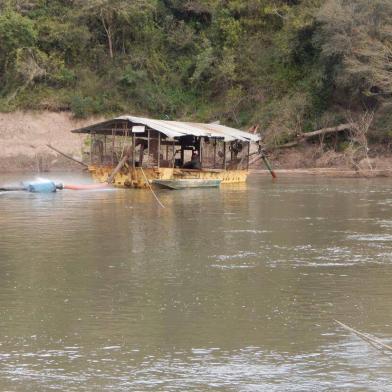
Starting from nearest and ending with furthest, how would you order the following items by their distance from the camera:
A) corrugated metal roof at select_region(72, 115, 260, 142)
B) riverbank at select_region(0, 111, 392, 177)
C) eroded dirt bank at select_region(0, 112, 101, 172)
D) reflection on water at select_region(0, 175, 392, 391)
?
reflection on water at select_region(0, 175, 392, 391) < corrugated metal roof at select_region(72, 115, 260, 142) < riverbank at select_region(0, 111, 392, 177) < eroded dirt bank at select_region(0, 112, 101, 172)

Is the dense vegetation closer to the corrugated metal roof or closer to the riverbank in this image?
the riverbank

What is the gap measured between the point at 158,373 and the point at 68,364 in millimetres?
1029

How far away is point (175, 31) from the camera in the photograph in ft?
188

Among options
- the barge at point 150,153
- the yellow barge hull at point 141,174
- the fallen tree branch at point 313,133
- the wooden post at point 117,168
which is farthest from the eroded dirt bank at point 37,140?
the wooden post at point 117,168

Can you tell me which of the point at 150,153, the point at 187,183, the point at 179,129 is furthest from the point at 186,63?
the point at 187,183

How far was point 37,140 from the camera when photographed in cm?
4866

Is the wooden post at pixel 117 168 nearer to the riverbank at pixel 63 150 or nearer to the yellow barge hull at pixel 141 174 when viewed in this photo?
the yellow barge hull at pixel 141 174

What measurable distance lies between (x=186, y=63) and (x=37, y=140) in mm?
12252

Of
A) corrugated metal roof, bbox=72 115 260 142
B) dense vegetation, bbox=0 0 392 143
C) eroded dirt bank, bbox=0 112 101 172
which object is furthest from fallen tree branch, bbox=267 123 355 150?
eroded dirt bank, bbox=0 112 101 172

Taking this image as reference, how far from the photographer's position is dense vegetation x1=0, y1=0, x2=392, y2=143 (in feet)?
160

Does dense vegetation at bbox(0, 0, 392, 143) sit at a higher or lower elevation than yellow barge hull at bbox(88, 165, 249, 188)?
higher

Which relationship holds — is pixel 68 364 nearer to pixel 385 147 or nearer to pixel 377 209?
pixel 377 209

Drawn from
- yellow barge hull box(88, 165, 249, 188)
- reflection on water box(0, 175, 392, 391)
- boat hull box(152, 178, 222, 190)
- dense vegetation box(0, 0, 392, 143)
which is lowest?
reflection on water box(0, 175, 392, 391)

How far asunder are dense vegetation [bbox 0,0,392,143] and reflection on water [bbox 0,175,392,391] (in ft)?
83.5
